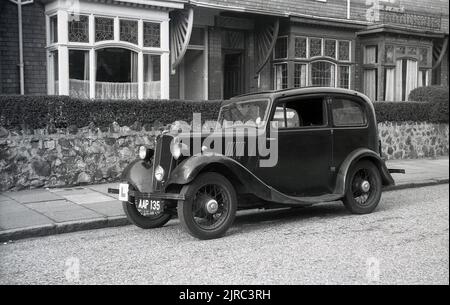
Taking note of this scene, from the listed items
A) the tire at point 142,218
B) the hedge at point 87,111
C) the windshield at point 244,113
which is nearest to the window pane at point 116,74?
the hedge at point 87,111

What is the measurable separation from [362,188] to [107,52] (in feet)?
23.7

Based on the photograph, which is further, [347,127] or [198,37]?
[198,37]

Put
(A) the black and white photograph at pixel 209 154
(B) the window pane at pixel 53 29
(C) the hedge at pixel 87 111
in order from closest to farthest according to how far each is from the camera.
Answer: (A) the black and white photograph at pixel 209 154, (C) the hedge at pixel 87 111, (B) the window pane at pixel 53 29

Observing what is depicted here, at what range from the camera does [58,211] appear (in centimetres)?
792

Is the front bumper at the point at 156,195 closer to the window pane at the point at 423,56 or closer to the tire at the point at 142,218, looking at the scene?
the tire at the point at 142,218

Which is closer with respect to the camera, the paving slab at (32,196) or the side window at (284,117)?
the side window at (284,117)

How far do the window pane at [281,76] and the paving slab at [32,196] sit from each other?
8938 millimetres

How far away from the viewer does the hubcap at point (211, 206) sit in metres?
6.36

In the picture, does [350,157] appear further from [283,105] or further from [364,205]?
[283,105]

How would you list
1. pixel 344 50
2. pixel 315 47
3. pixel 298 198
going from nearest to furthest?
pixel 298 198 → pixel 315 47 → pixel 344 50

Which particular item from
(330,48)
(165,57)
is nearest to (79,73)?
(165,57)

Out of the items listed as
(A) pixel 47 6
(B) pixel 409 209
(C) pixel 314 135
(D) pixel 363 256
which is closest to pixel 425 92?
(B) pixel 409 209

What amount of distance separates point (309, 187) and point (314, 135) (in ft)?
2.44

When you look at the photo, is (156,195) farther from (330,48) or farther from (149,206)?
(330,48)
